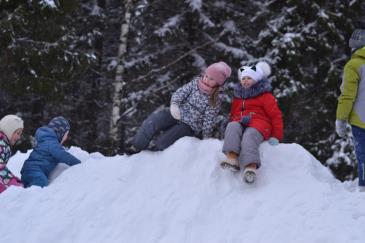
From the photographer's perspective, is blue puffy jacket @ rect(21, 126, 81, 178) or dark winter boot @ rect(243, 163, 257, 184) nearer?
dark winter boot @ rect(243, 163, 257, 184)

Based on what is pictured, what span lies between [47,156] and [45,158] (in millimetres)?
43

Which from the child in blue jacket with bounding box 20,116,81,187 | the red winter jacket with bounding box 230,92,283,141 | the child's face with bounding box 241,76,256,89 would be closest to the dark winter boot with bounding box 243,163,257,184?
the red winter jacket with bounding box 230,92,283,141

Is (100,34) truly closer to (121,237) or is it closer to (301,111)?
(301,111)

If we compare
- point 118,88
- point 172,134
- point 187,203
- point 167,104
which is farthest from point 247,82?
point 167,104

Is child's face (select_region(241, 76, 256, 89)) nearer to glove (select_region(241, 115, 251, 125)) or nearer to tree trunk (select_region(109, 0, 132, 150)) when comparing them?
glove (select_region(241, 115, 251, 125))

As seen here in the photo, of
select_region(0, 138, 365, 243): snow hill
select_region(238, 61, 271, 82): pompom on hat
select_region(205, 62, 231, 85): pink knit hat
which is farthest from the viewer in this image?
select_region(205, 62, 231, 85): pink knit hat

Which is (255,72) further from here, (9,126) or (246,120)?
(9,126)

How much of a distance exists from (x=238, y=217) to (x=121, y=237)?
116 centimetres

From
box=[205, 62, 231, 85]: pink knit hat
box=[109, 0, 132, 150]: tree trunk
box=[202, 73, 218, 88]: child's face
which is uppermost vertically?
box=[205, 62, 231, 85]: pink knit hat

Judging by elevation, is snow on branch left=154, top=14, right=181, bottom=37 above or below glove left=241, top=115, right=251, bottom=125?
above

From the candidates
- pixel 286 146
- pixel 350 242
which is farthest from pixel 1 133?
pixel 350 242

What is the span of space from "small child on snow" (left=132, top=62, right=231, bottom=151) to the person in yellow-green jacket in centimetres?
144

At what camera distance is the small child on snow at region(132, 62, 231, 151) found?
609cm

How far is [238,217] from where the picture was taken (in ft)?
15.6
